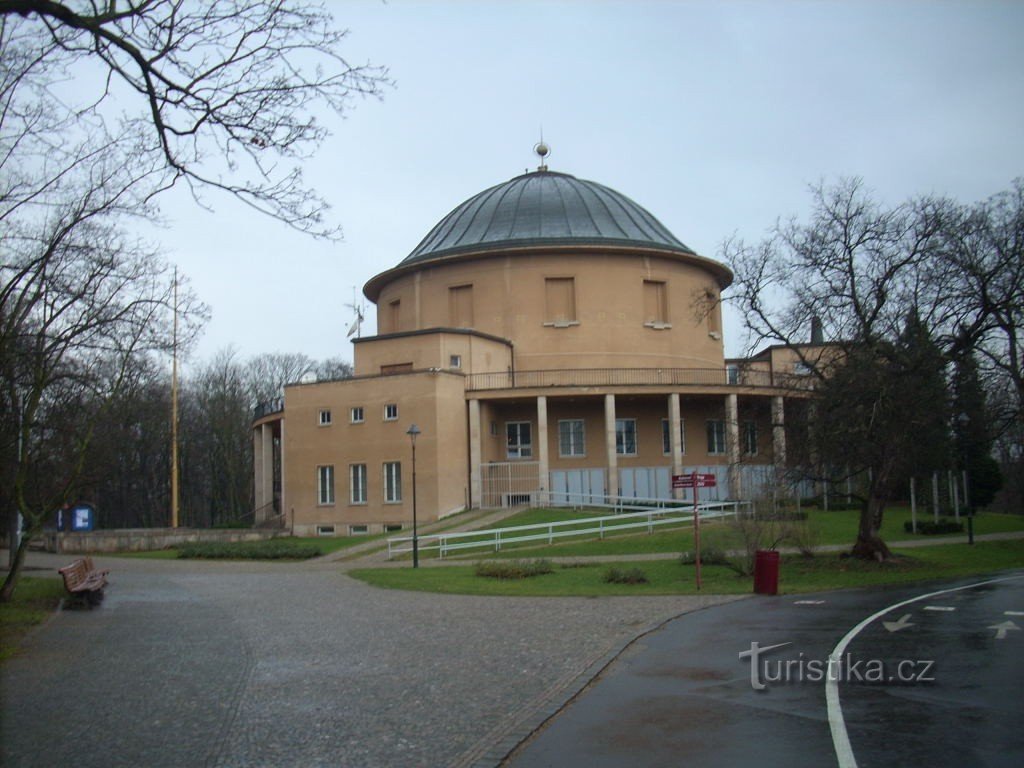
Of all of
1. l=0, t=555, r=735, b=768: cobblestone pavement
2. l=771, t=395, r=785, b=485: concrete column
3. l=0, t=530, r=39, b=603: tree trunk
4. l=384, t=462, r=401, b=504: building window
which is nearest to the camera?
l=0, t=555, r=735, b=768: cobblestone pavement

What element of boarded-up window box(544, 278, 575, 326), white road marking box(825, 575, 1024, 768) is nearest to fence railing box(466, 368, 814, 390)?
boarded-up window box(544, 278, 575, 326)

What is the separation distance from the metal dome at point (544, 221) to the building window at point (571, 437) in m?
9.00

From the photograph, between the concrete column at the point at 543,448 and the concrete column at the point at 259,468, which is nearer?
the concrete column at the point at 543,448

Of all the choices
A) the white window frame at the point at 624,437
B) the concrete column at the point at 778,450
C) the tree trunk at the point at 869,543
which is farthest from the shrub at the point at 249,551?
the tree trunk at the point at 869,543

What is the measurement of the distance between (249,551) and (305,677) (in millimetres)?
26304

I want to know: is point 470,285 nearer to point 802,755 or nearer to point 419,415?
point 419,415

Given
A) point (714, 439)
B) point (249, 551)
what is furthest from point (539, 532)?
point (714, 439)

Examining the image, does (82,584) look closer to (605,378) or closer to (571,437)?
(571,437)

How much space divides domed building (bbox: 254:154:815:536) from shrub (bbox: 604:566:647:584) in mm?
17925

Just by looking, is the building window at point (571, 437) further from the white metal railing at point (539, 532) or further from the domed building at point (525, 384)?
the white metal railing at point (539, 532)

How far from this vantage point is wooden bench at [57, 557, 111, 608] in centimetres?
2009

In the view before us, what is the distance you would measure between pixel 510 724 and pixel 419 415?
34.3 meters

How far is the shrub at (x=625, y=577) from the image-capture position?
2287 centimetres

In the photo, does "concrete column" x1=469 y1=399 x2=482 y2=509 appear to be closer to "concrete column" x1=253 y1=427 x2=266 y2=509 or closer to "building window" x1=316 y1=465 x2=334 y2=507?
"building window" x1=316 y1=465 x2=334 y2=507
